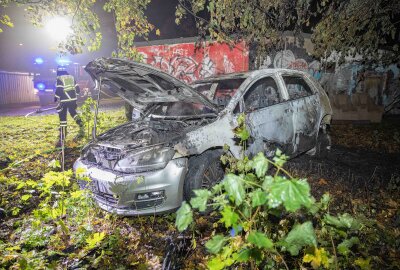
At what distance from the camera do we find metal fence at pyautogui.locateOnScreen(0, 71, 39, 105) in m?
19.2

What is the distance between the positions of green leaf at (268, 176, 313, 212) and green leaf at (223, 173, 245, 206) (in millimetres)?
210

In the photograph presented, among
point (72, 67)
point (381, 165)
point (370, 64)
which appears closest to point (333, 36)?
point (381, 165)

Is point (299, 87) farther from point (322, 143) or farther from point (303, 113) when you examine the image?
point (322, 143)

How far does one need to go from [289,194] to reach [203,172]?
73.1 inches

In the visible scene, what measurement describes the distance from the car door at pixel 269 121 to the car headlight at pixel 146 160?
48.9 inches

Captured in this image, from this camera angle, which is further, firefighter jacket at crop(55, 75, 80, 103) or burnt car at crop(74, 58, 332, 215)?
firefighter jacket at crop(55, 75, 80, 103)

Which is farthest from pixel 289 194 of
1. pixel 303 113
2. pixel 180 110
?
pixel 303 113

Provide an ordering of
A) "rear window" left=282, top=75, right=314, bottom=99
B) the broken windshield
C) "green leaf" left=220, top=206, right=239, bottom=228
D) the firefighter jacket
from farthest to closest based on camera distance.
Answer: the firefighter jacket, "rear window" left=282, top=75, right=314, bottom=99, the broken windshield, "green leaf" left=220, top=206, right=239, bottom=228

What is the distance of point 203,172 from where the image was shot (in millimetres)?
3340

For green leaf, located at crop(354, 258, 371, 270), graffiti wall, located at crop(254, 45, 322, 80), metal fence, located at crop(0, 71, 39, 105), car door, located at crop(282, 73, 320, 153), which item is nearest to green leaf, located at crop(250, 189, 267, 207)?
green leaf, located at crop(354, 258, 371, 270)

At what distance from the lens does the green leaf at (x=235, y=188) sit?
175 centimetres

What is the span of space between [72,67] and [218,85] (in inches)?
867

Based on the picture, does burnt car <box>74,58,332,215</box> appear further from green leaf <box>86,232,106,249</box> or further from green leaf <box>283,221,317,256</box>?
green leaf <box>283,221,317,256</box>

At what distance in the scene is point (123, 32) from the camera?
694 centimetres
